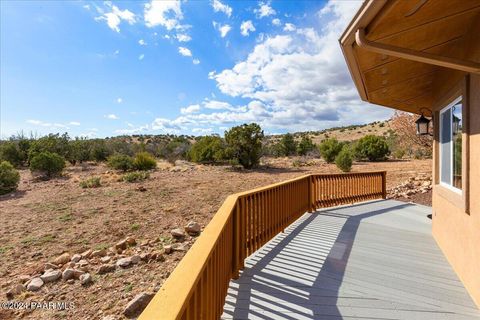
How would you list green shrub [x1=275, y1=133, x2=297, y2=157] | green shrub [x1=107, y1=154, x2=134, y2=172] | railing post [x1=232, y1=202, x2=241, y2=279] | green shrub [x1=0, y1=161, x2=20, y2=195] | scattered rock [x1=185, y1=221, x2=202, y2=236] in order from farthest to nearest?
green shrub [x1=275, y1=133, x2=297, y2=157], green shrub [x1=107, y1=154, x2=134, y2=172], green shrub [x1=0, y1=161, x2=20, y2=195], scattered rock [x1=185, y1=221, x2=202, y2=236], railing post [x1=232, y1=202, x2=241, y2=279]

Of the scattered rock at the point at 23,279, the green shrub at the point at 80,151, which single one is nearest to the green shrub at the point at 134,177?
the scattered rock at the point at 23,279

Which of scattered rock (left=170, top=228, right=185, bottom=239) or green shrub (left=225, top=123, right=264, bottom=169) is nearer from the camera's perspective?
scattered rock (left=170, top=228, right=185, bottom=239)

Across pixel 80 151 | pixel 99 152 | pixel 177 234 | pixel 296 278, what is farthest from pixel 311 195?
pixel 99 152

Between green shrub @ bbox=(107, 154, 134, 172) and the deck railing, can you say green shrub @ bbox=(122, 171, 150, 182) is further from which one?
the deck railing

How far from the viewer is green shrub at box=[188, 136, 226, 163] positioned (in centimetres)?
2011

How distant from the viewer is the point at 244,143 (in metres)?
18.5

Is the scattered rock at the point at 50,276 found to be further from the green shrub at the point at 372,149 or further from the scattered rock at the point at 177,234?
the green shrub at the point at 372,149

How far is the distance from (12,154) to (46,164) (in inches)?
307

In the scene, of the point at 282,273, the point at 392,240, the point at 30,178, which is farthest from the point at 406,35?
the point at 30,178

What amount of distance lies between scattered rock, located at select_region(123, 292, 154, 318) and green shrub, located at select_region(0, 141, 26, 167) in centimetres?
2170

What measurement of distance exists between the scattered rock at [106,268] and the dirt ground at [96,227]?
83 mm

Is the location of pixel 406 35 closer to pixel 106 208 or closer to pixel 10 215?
pixel 106 208

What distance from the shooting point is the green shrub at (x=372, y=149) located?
22688 mm

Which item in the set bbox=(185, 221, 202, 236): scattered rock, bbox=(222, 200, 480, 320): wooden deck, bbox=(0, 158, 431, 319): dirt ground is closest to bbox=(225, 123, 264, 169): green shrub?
bbox=(0, 158, 431, 319): dirt ground
